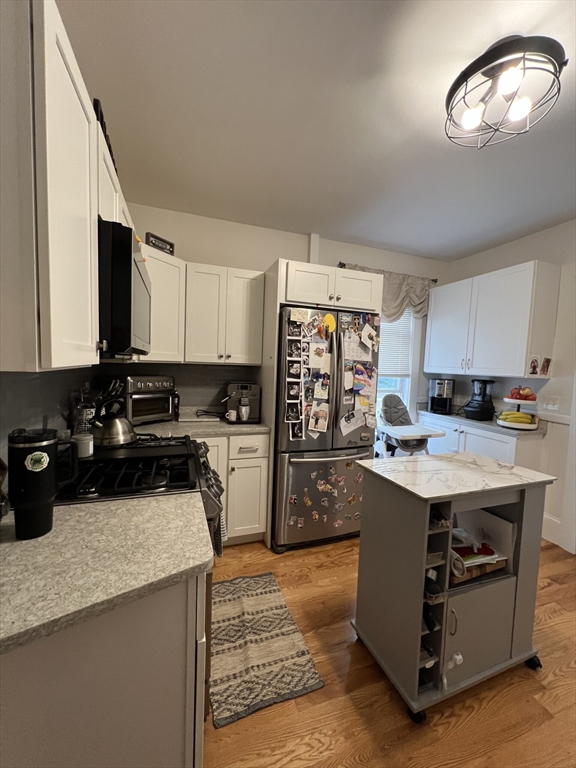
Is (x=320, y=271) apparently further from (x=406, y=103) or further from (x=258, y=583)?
(x=258, y=583)

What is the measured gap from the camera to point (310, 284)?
2.35 meters

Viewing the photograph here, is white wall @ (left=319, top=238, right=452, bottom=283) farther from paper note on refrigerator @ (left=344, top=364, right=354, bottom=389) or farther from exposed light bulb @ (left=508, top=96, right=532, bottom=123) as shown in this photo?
exposed light bulb @ (left=508, top=96, right=532, bottom=123)

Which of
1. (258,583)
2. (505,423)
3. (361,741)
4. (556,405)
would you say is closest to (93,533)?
(361,741)

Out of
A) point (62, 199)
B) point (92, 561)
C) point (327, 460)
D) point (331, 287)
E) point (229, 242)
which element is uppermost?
point (229, 242)

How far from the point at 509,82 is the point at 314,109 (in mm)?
822

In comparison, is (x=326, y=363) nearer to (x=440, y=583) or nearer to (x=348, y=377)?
(x=348, y=377)

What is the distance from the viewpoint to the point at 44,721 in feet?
2.11

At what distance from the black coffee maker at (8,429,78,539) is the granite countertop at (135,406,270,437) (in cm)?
119

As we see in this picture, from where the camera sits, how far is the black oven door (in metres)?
2.06

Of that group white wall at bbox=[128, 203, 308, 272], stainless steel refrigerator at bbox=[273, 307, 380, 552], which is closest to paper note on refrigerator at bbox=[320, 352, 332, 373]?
stainless steel refrigerator at bbox=[273, 307, 380, 552]

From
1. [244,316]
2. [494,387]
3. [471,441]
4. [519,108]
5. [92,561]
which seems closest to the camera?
[92,561]

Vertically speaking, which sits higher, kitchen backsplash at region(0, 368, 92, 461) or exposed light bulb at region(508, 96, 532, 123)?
exposed light bulb at region(508, 96, 532, 123)

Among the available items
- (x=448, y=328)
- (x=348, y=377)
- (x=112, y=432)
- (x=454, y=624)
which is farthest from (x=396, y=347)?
(x=112, y=432)

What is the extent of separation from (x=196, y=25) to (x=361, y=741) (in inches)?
109
